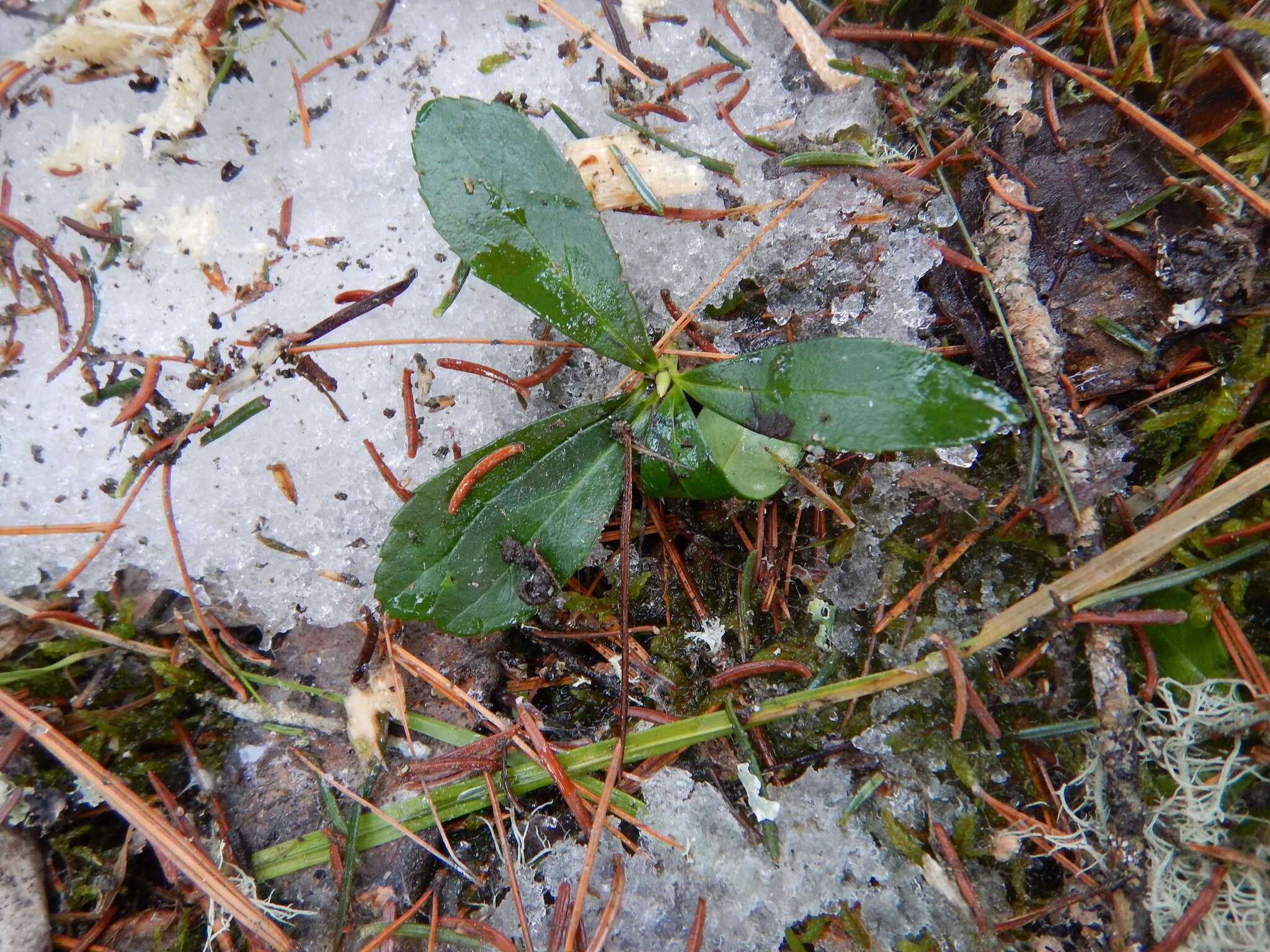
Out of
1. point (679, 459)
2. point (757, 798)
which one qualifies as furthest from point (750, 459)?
point (757, 798)

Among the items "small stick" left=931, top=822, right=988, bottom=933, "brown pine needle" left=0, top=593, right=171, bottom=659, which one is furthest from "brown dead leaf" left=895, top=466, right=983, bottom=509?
"brown pine needle" left=0, top=593, right=171, bottom=659

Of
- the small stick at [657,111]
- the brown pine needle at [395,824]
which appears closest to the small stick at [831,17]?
the small stick at [657,111]

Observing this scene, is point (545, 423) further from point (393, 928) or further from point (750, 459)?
point (393, 928)

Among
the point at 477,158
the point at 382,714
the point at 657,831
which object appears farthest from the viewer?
the point at 382,714

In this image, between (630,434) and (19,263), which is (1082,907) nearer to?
(630,434)

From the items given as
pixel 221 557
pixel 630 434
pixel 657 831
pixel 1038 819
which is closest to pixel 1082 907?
pixel 1038 819
